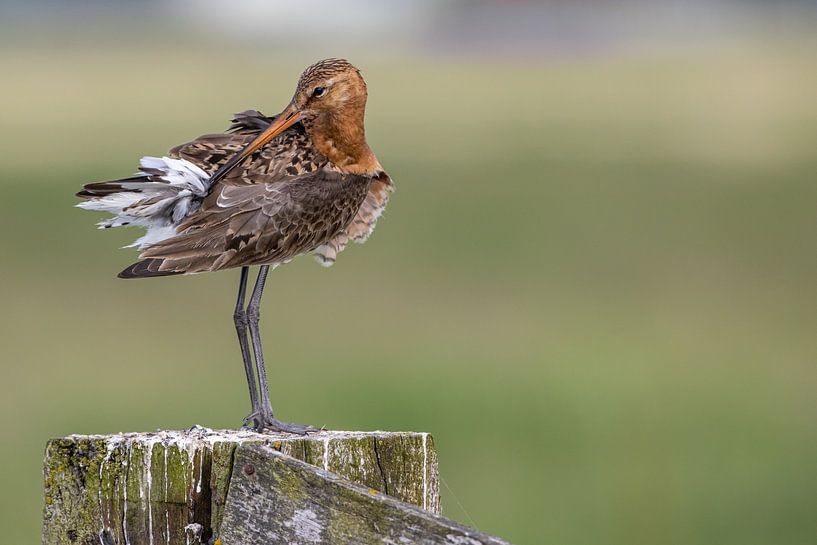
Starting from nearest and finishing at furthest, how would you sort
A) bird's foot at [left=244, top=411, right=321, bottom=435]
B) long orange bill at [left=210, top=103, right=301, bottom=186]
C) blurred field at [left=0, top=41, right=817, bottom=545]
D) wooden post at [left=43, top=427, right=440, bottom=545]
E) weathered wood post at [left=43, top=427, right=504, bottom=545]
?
weathered wood post at [left=43, top=427, right=504, bottom=545], wooden post at [left=43, top=427, right=440, bottom=545], bird's foot at [left=244, top=411, right=321, bottom=435], long orange bill at [left=210, top=103, right=301, bottom=186], blurred field at [left=0, top=41, right=817, bottom=545]

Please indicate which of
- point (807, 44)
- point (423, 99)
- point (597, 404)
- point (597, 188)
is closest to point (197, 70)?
point (423, 99)

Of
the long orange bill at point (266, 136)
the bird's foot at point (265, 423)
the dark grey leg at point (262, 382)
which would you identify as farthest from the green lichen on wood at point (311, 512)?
the long orange bill at point (266, 136)

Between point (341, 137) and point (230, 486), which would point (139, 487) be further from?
point (341, 137)

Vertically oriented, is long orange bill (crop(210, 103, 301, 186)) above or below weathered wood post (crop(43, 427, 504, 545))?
above

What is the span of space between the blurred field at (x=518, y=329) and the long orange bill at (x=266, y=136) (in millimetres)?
4106

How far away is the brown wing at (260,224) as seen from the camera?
5.24 meters

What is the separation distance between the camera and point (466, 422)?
11.8 m

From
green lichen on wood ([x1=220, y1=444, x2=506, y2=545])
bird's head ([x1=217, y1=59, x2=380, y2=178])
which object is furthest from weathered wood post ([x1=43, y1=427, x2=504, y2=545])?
bird's head ([x1=217, y1=59, x2=380, y2=178])

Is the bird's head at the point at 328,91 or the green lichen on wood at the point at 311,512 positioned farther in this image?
the bird's head at the point at 328,91

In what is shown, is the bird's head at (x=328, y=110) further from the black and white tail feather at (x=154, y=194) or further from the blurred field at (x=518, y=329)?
the blurred field at (x=518, y=329)

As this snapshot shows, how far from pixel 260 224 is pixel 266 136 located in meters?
0.41

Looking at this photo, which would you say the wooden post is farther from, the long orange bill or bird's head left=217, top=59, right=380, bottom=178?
bird's head left=217, top=59, right=380, bottom=178

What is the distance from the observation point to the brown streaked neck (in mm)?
5867

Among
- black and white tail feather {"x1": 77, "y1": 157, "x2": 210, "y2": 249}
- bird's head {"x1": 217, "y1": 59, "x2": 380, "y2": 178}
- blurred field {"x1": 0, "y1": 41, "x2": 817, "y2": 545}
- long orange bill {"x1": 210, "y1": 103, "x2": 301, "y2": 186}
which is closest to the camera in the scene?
black and white tail feather {"x1": 77, "y1": 157, "x2": 210, "y2": 249}
